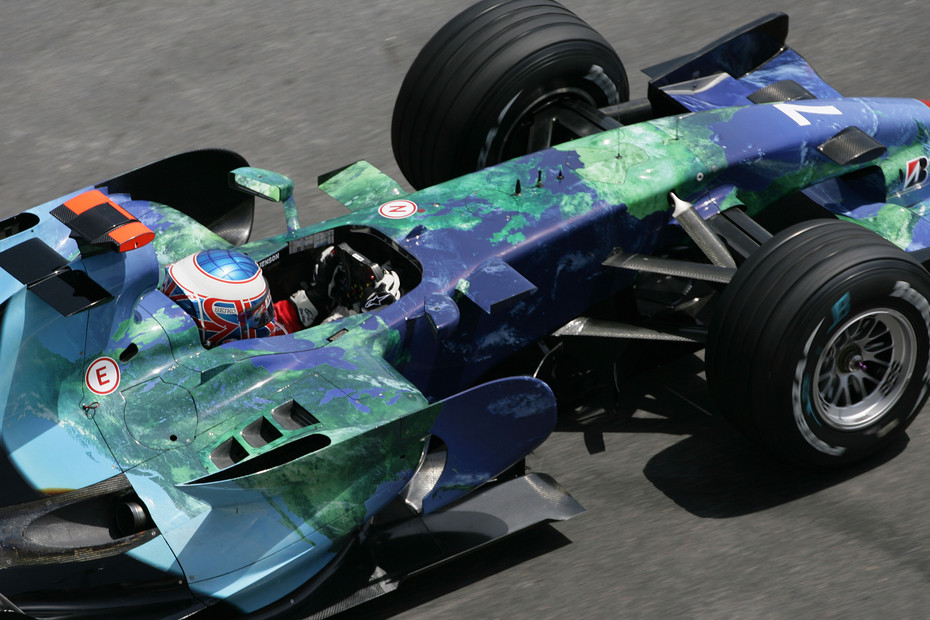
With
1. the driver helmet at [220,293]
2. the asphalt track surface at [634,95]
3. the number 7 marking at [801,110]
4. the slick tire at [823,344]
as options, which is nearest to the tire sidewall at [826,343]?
the slick tire at [823,344]

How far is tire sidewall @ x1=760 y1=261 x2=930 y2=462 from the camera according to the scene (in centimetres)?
480

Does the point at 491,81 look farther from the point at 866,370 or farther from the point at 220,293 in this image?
the point at 866,370

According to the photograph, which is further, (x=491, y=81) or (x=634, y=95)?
(x=634, y=95)

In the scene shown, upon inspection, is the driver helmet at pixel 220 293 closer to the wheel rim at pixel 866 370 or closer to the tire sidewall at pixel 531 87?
the tire sidewall at pixel 531 87

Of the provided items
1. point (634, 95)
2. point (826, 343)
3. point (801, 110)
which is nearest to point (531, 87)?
point (801, 110)

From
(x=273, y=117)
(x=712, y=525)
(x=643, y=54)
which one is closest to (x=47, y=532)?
(x=712, y=525)

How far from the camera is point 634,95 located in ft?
28.5

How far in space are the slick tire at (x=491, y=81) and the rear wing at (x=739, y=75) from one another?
0.35 metres

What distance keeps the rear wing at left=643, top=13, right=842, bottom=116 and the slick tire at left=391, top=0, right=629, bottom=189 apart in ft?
1.13

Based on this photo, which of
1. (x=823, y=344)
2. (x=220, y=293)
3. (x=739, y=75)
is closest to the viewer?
(x=220, y=293)

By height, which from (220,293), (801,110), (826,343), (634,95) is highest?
(801,110)

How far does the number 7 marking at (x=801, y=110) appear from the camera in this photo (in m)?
5.94

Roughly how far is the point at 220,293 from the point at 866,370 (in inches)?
113

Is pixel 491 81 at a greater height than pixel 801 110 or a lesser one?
lesser
